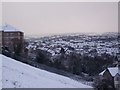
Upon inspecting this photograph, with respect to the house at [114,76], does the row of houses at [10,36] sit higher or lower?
higher

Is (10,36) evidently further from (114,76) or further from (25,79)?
(25,79)

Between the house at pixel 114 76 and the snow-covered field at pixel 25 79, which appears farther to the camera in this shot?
the house at pixel 114 76

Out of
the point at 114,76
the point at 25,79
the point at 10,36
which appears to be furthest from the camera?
the point at 10,36

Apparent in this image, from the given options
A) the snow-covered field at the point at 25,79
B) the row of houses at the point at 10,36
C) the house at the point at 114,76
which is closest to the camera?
the snow-covered field at the point at 25,79

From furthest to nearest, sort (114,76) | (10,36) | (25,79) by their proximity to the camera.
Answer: (10,36) → (114,76) → (25,79)

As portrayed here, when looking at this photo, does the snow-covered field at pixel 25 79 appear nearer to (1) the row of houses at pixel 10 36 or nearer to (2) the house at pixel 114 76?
(2) the house at pixel 114 76

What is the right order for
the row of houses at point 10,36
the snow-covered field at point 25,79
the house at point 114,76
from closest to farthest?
the snow-covered field at point 25,79
the house at point 114,76
the row of houses at point 10,36

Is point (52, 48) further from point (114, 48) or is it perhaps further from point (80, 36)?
point (114, 48)

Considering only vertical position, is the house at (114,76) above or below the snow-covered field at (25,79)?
below

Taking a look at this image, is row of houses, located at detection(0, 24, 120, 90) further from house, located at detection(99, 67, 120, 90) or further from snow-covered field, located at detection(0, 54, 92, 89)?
snow-covered field, located at detection(0, 54, 92, 89)

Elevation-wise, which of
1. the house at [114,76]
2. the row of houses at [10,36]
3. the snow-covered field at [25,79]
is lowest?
the house at [114,76]

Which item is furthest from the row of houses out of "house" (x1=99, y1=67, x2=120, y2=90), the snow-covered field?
the snow-covered field

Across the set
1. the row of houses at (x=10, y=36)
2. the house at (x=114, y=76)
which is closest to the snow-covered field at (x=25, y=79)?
the house at (x=114, y=76)

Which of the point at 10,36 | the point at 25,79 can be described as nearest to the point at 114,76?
the point at 25,79
